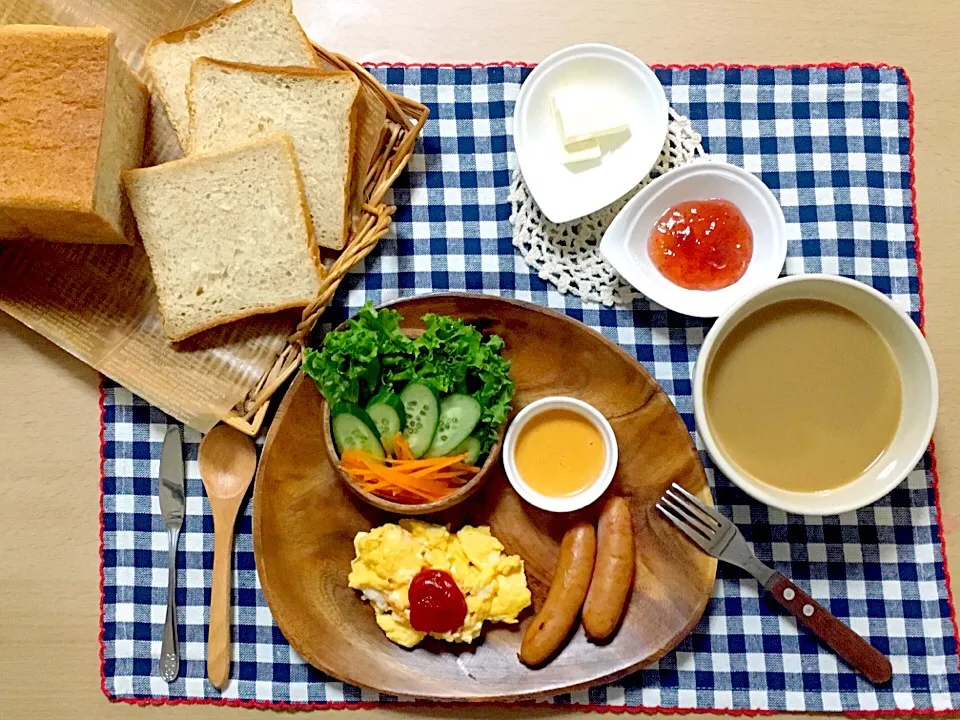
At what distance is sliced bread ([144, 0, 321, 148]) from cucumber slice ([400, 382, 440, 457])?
0.76 meters

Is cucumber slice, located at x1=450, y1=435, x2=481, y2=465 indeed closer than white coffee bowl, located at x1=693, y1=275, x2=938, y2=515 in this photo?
No

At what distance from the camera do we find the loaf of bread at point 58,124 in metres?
1.68

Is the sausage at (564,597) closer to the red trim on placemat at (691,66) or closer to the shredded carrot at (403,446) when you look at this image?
the shredded carrot at (403,446)

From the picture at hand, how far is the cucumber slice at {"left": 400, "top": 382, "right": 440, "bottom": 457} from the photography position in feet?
5.67

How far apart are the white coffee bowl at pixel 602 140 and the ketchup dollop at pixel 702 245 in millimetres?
129

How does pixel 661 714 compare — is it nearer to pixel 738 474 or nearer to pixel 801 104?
pixel 738 474

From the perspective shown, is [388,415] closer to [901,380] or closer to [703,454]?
[703,454]

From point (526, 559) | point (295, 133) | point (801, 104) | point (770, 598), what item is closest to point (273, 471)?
point (526, 559)

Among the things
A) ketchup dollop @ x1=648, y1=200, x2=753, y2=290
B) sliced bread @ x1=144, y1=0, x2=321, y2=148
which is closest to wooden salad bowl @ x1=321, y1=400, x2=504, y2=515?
ketchup dollop @ x1=648, y1=200, x2=753, y2=290

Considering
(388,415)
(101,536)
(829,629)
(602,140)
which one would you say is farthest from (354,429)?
(829,629)

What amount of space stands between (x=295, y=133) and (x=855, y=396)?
132cm

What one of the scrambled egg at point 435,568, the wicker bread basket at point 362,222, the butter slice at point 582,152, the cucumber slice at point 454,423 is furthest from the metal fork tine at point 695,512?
the wicker bread basket at point 362,222

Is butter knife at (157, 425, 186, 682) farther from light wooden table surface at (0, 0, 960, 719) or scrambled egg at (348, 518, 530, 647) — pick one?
scrambled egg at (348, 518, 530, 647)

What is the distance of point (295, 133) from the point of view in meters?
1.83
